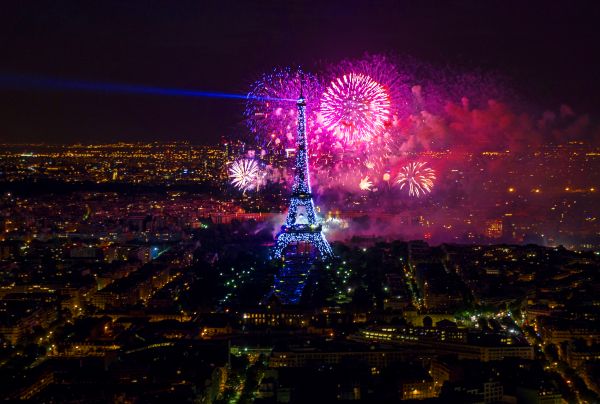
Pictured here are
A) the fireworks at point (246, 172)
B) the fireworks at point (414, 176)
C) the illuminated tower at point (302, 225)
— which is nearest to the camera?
the illuminated tower at point (302, 225)

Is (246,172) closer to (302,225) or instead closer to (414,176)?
(302,225)

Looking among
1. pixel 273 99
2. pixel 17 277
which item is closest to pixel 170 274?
pixel 17 277

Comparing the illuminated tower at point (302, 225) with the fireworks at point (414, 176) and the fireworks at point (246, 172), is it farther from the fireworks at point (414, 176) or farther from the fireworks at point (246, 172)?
the fireworks at point (414, 176)

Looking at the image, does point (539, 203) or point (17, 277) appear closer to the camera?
point (17, 277)

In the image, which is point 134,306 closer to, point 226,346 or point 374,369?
point 226,346

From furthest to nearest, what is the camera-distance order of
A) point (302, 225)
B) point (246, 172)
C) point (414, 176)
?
point (246, 172), point (414, 176), point (302, 225)

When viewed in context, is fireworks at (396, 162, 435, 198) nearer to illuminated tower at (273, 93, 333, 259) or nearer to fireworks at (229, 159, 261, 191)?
illuminated tower at (273, 93, 333, 259)

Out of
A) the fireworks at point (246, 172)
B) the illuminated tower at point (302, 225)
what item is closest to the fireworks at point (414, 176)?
the illuminated tower at point (302, 225)

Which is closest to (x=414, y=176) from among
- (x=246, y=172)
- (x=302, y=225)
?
(x=302, y=225)

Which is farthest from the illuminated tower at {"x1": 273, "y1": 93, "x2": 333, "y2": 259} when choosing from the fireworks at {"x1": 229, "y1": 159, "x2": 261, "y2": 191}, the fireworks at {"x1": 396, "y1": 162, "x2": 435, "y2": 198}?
the fireworks at {"x1": 396, "y1": 162, "x2": 435, "y2": 198}

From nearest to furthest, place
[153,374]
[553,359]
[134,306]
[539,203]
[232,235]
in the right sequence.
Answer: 1. [153,374]
2. [553,359]
3. [134,306]
4. [232,235]
5. [539,203]

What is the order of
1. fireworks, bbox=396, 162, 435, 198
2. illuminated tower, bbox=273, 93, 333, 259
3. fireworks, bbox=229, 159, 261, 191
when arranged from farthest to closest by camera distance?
1. fireworks, bbox=229, 159, 261, 191
2. fireworks, bbox=396, 162, 435, 198
3. illuminated tower, bbox=273, 93, 333, 259
